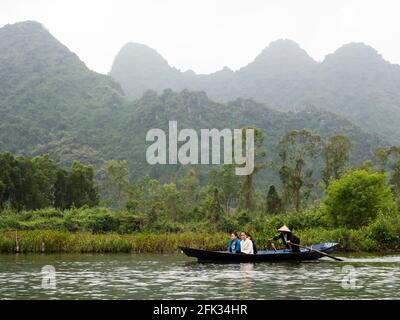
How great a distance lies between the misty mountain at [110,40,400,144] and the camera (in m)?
130

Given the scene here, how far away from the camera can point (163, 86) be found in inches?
6368

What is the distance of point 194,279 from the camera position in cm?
1670

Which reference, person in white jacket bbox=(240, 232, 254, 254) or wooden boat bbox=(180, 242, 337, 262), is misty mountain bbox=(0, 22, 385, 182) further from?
person in white jacket bbox=(240, 232, 254, 254)

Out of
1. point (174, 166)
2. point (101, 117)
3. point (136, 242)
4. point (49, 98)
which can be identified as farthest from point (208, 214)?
point (49, 98)

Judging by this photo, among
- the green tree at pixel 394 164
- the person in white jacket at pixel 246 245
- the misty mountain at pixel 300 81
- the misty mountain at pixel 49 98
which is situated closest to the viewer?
the person in white jacket at pixel 246 245

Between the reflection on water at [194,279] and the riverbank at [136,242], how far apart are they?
307 centimetres

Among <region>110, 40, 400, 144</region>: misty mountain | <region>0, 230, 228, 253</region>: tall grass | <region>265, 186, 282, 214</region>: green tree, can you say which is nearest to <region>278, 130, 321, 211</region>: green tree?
<region>265, 186, 282, 214</region>: green tree

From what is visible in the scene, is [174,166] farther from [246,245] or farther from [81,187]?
[246,245]

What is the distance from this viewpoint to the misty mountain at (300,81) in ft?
426

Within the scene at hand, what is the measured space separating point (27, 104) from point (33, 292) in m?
95.7

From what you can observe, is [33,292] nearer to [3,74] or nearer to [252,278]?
[252,278]

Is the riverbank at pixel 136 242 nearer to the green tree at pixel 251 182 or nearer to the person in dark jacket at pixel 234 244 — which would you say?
the person in dark jacket at pixel 234 244

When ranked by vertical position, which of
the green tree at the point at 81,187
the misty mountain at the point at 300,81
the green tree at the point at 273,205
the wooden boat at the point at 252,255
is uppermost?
the misty mountain at the point at 300,81

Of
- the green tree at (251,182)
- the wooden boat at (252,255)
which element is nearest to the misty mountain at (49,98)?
the green tree at (251,182)
